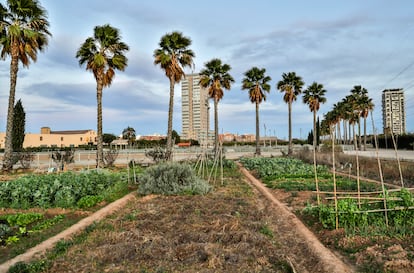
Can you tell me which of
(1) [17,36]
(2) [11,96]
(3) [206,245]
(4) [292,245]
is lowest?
(4) [292,245]

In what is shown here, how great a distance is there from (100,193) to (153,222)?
405 cm

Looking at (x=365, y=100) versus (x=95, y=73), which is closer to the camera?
(x=95, y=73)

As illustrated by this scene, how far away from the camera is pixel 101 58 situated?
59.7ft

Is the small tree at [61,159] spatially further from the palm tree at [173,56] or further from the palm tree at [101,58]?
the palm tree at [173,56]

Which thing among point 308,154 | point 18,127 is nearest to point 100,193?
point 308,154

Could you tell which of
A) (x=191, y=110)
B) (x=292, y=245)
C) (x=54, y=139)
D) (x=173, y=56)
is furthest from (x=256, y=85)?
(x=191, y=110)

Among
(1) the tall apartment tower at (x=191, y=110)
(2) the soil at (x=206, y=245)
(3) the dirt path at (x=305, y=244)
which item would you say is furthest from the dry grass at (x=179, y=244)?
(1) the tall apartment tower at (x=191, y=110)

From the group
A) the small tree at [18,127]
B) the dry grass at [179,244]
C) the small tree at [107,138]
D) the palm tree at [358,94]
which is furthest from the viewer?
the small tree at [107,138]

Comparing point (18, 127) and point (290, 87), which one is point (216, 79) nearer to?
point (290, 87)

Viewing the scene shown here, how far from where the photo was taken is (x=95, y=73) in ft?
62.0

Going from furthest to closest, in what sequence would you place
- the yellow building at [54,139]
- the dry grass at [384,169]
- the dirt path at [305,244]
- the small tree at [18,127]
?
the yellow building at [54,139] < the small tree at [18,127] < the dry grass at [384,169] < the dirt path at [305,244]

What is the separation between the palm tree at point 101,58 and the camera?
1848 centimetres

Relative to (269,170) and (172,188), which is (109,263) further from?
(269,170)

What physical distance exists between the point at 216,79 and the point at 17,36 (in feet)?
55.5
